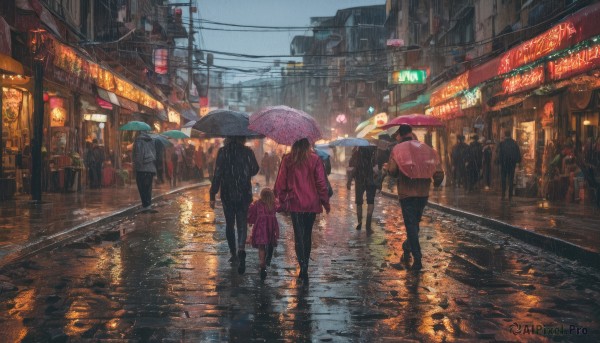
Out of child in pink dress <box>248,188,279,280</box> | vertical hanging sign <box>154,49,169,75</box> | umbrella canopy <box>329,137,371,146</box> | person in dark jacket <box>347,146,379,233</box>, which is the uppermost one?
vertical hanging sign <box>154,49,169,75</box>

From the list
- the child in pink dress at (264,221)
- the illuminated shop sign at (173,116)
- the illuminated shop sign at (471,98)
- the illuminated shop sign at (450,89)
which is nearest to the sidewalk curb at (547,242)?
the child in pink dress at (264,221)

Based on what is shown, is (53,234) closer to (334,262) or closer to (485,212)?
(334,262)

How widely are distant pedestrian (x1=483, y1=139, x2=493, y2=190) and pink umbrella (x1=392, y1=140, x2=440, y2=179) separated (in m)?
16.0

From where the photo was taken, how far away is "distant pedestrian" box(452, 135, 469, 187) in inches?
1009

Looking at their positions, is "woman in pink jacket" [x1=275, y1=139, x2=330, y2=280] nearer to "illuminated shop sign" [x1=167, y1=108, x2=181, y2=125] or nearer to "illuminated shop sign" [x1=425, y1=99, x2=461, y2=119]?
"illuminated shop sign" [x1=425, y1=99, x2=461, y2=119]

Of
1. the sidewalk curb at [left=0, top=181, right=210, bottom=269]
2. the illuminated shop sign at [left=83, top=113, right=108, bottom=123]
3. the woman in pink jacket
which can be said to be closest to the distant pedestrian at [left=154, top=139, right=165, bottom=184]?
the illuminated shop sign at [left=83, top=113, right=108, bottom=123]

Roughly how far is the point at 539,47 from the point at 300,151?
12.0 metres

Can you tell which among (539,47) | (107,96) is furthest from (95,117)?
(539,47)

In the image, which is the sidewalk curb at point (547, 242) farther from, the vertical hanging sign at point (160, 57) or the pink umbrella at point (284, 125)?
the vertical hanging sign at point (160, 57)

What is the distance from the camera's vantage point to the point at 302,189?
7.42m

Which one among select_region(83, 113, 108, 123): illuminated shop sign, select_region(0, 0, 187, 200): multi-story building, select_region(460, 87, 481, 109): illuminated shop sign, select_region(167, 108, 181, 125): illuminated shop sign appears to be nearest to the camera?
select_region(0, 0, 187, 200): multi-story building

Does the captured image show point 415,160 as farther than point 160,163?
No

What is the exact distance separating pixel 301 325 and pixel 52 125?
20171mm

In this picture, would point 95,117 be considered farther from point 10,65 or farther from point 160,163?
point 10,65
